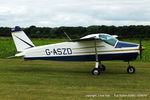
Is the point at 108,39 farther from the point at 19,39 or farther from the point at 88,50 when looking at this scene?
the point at 19,39

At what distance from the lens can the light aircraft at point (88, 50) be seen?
43.9 ft

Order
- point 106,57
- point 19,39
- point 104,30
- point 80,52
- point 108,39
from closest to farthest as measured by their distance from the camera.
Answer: point 108,39
point 106,57
point 80,52
point 19,39
point 104,30

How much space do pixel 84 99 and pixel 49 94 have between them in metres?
1.28

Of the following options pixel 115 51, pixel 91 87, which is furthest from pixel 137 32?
pixel 91 87

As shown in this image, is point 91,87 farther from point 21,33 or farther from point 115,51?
point 21,33

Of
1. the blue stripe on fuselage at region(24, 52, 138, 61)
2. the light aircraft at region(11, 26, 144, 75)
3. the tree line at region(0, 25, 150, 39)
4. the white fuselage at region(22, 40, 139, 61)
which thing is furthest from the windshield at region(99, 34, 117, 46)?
the tree line at region(0, 25, 150, 39)

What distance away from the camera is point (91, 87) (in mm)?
9539

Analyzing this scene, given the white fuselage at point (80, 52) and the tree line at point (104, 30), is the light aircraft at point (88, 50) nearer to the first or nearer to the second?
the white fuselage at point (80, 52)

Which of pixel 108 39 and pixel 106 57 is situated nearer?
pixel 108 39

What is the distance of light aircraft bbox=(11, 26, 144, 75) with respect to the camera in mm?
13367

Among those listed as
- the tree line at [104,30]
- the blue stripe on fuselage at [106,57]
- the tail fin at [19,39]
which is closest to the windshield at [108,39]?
the blue stripe on fuselage at [106,57]

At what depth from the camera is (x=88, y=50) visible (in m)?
13.8

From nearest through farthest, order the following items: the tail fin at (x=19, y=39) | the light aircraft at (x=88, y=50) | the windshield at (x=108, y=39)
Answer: the light aircraft at (x=88, y=50) < the windshield at (x=108, y=39) < the tail fin at (x=19, y=39)

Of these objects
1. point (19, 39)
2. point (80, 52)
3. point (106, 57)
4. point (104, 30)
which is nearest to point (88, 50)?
point (80, 52)
